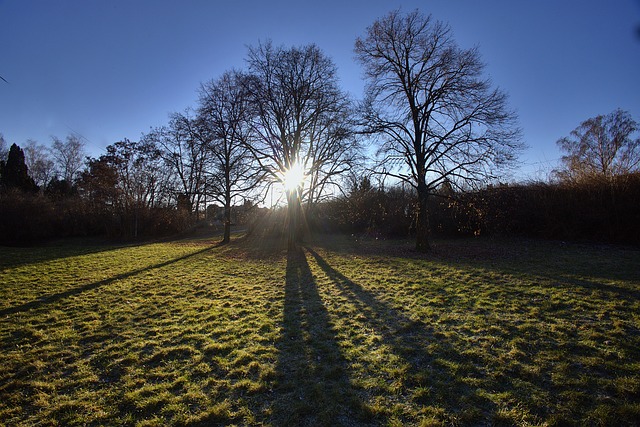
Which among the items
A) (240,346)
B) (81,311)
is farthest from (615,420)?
(81,311)

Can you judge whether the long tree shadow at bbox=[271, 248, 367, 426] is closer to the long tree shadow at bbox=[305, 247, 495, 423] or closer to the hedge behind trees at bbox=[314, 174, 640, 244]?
the long tree shadow at bbox=[305, 247, 495, 423]

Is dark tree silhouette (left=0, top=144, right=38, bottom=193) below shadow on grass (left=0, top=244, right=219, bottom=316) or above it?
above

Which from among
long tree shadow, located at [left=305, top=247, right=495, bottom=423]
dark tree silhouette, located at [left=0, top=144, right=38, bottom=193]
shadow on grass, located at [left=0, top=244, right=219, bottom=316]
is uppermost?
dark tree silhouette, located at [left=0, top=144, right=38, bottom=193]

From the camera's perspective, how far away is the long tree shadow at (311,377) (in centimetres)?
292

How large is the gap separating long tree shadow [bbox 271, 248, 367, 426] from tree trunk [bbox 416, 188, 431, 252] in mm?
8879

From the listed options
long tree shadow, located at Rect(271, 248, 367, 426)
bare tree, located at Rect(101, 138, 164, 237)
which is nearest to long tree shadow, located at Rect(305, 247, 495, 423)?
long tree shadow, located at Rect(271, 248, 367, 426)

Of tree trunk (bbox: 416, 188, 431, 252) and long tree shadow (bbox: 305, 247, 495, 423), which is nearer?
long tree shadow (bbox: 305, 247, 495, 423)

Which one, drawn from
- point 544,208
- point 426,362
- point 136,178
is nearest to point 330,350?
point 426,362

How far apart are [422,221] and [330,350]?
10.8 meters

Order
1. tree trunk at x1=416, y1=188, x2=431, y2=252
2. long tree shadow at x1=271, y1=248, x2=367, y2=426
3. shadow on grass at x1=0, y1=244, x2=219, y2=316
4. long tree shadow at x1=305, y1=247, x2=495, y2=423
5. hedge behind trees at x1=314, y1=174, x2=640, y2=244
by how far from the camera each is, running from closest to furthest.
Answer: long tree shadow at x1=271, y1=248, x2=367, y2=426
long tree shadow at x1=305, y1=247, x2=495, y2=423
shadow on grass at x1=0, y1=244, x2=219, y2=316
hedge behind trees at x1=314, y1=174, x2=640, y2=244
tree trunk at x1=416, y1=188, x2=431, y2=252

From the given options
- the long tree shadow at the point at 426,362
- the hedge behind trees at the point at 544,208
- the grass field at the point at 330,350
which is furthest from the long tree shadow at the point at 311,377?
the hedge behind trees at the point at 544,208

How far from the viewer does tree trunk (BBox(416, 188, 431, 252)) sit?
13.4 m

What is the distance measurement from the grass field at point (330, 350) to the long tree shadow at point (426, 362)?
0.07ft

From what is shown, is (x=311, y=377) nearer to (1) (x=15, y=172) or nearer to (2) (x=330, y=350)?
(2) (x=330, y=350)
